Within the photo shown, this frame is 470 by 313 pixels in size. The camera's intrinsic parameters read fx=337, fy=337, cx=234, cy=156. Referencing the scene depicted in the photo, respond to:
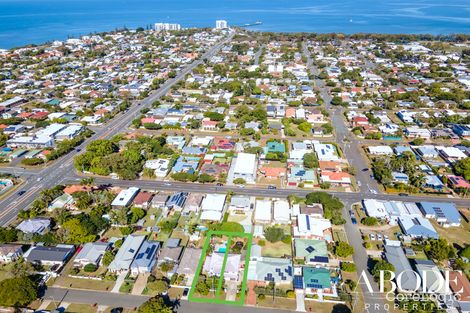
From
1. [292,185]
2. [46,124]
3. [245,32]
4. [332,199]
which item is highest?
[245,32]

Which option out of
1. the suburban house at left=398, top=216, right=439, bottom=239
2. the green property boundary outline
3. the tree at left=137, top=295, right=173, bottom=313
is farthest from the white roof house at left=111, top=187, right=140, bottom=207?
the suburban house at left=398, top=216, right=439, bottom=239

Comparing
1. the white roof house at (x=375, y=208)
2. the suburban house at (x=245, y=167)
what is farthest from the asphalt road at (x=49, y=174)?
the white roof house at (x=375, y=208)

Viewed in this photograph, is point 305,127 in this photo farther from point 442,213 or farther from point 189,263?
point 189,263

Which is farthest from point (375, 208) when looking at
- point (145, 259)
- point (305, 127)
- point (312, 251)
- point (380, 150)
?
point (145, 259)

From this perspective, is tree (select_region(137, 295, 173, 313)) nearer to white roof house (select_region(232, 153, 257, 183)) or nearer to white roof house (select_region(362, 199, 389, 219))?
white roof house (select_region(232, 153, 257, 183))

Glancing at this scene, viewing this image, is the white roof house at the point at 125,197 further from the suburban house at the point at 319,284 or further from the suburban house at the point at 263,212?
the suburban house at the point at 319,284

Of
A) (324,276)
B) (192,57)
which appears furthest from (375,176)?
(192,57)

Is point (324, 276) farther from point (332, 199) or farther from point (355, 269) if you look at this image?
point (332, 199)
